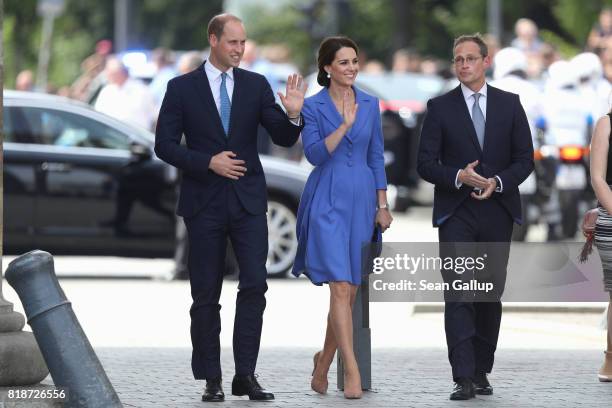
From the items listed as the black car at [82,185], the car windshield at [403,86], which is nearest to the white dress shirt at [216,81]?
the black car at [82,185]

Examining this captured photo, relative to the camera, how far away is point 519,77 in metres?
17.6

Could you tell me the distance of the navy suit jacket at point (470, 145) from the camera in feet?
31.7

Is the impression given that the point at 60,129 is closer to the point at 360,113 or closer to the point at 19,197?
the point at 19,197

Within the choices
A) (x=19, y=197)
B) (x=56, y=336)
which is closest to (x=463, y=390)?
(x=56, y=336)

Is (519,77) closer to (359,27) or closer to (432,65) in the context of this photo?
(432,65)

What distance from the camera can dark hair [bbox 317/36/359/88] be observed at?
9562 millimetres

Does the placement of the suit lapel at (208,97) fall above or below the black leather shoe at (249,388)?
above

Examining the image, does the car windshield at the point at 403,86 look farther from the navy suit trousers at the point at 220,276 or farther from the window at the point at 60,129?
the navy suit trousers at the point at 220,276

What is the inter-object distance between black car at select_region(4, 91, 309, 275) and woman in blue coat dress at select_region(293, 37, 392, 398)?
23.9 ft

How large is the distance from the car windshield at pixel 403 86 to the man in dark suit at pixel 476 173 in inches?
718

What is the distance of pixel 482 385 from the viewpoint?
965cm

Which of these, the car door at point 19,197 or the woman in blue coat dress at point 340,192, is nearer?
the woman in blue coat dress at point 340,192

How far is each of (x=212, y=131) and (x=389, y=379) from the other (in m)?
1.75

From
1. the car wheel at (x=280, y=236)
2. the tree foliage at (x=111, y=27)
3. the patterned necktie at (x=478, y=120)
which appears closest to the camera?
the patterned necktie at (x=478, y=120)
